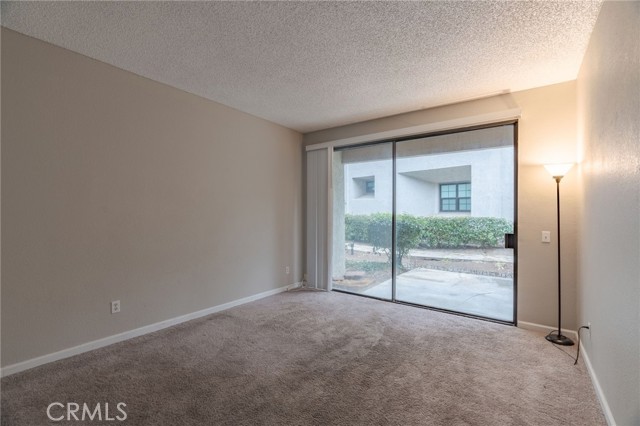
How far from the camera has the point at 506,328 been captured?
3289mm

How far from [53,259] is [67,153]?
35.4 inches

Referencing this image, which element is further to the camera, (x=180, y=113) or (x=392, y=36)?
(x=180, y=113)

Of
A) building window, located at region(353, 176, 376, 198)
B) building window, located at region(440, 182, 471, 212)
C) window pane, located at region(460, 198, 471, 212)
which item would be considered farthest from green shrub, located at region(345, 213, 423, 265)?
window pane, located at region(460, 198, 471, 212)

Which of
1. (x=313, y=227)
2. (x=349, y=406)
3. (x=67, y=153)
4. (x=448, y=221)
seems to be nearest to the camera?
(x=349, y=406)

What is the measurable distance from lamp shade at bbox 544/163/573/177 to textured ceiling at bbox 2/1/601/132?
903mm

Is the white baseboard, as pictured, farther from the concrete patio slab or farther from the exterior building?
the exterior building

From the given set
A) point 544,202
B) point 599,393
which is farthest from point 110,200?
point 544,202

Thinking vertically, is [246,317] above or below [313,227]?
below

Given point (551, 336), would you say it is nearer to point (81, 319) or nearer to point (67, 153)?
point (81, 319)

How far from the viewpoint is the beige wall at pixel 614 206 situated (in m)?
1.40

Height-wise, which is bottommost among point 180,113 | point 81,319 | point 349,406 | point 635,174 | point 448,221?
point 349,406

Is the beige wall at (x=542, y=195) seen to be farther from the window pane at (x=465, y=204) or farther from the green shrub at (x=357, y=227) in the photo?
the green shrub at (x=357, y=227)

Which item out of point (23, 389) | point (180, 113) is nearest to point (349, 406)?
point (23, 389)

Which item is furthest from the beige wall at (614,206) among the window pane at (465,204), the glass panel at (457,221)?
the window pane at (465,204)
